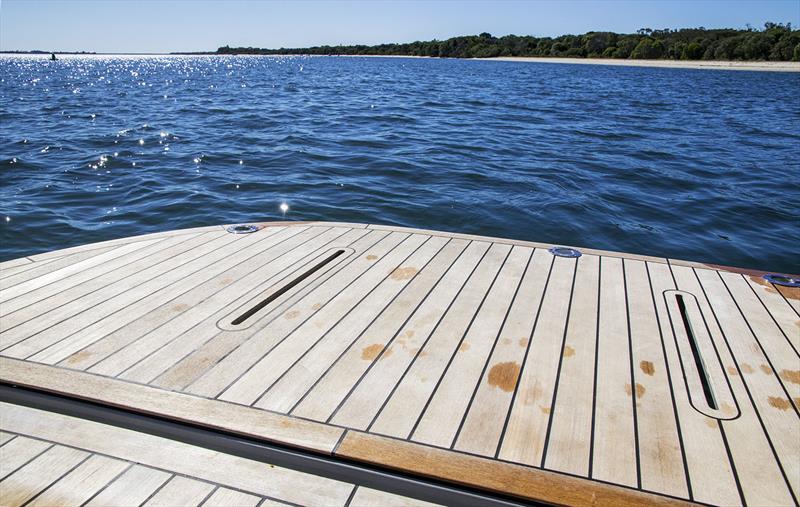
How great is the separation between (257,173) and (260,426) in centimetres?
718

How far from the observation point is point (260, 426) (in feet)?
6.64

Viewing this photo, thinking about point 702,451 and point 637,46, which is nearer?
point 702,451

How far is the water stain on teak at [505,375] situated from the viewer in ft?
7.60

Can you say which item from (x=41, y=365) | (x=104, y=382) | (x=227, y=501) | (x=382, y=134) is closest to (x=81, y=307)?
(x=41, y=365)

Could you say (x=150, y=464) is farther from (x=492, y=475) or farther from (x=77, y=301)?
(x=77, y=301)

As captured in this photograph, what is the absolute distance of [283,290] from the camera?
3.24 meters

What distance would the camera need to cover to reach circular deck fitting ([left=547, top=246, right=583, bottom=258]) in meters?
3.86

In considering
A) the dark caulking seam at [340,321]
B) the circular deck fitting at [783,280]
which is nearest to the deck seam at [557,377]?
the dark caulking seam at [340,321]

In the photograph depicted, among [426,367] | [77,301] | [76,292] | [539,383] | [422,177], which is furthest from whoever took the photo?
[422,177]

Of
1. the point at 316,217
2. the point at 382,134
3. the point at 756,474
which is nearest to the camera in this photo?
the point at 756,474

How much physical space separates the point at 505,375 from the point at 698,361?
3.30 feet

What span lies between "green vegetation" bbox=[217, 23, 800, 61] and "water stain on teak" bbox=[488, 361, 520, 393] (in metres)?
79.3

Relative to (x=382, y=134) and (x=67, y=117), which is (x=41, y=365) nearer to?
(x=382, y=134)

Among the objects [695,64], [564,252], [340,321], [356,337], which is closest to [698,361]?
[564,252]
